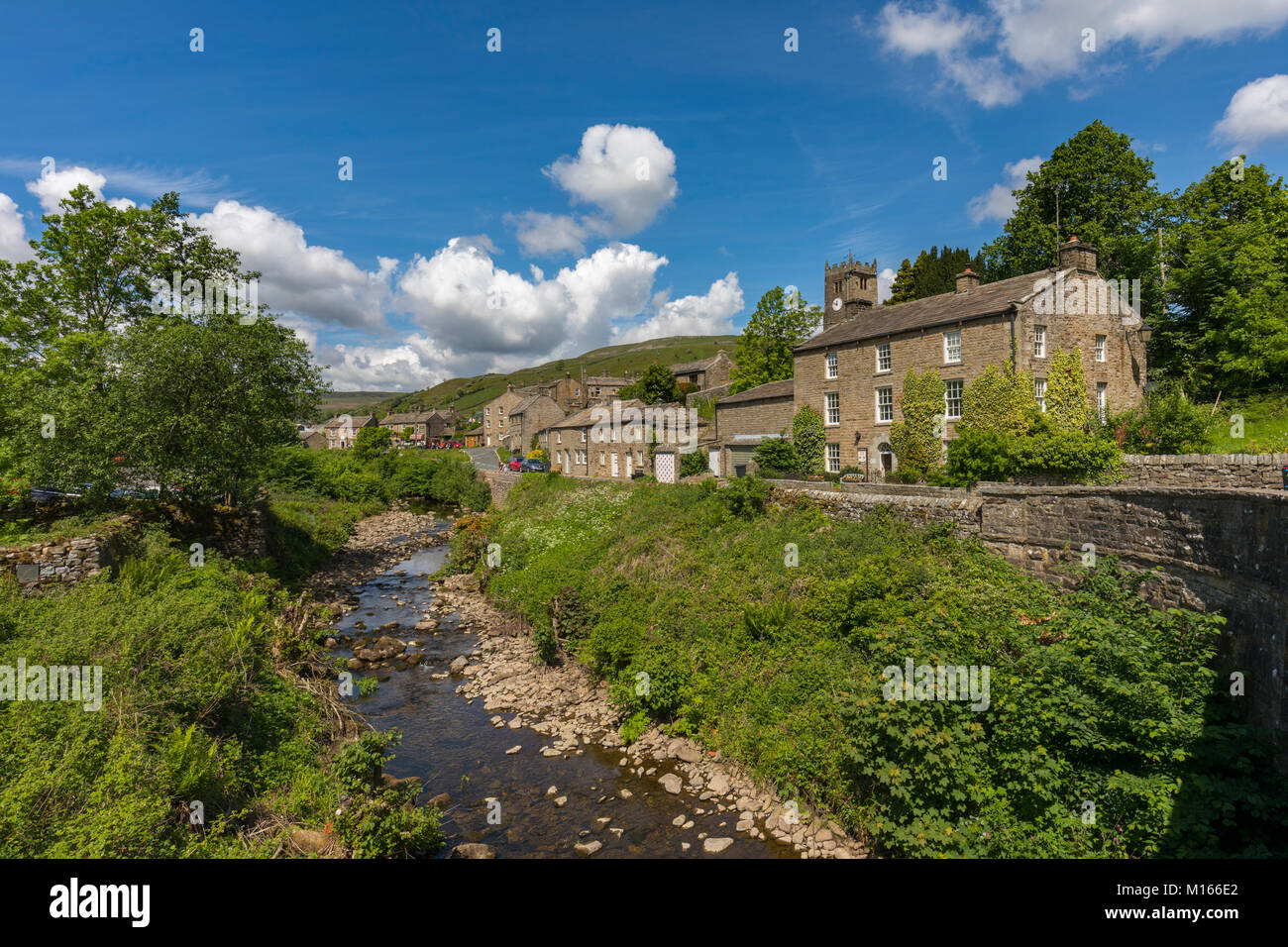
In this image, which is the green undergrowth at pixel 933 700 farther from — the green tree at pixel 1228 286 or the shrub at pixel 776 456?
the green tree at pixel 1228 286

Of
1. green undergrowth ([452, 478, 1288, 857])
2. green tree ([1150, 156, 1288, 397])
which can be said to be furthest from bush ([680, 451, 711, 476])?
green tree ([1150, 156, 1288, 397])

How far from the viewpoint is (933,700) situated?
964 centimetres

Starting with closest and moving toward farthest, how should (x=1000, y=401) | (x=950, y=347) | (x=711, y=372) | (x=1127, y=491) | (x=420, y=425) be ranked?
(x=1127, y=491) → (x=1000, y=401) → (x=950, y=347) → (x=711, y=372) → (x=420, y=425)

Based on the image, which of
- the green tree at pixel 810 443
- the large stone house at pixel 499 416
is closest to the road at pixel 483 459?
the large stone house at pixel 499 416

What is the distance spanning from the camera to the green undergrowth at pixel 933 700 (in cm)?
801

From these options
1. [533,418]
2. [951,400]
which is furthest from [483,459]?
[951,400]

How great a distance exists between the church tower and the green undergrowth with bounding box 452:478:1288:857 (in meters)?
20.5

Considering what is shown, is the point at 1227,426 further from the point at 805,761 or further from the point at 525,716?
the point at 525,716

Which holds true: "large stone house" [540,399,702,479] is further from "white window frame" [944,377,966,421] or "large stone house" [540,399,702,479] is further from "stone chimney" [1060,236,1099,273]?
"stone chimney" [1060,236,1099,273]

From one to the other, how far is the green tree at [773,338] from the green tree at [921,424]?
18892 mm

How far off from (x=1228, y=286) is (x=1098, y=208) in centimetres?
1001

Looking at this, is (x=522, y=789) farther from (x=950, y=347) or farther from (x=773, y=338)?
(x=773, y=338)

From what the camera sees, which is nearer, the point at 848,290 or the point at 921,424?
the point at 921,424

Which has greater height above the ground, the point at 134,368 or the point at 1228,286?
the point at 1228,286
